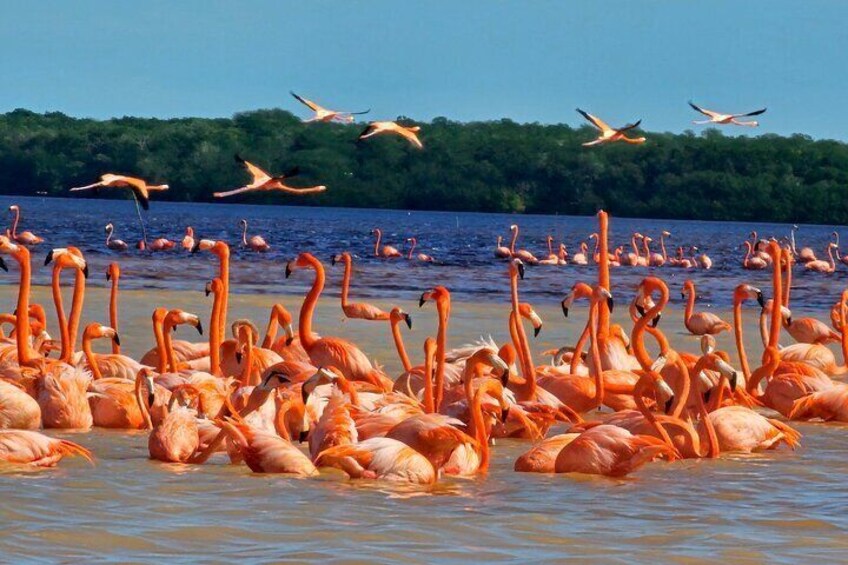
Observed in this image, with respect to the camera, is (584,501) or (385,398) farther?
(385,398)

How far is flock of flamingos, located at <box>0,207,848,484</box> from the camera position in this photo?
7.43 metres

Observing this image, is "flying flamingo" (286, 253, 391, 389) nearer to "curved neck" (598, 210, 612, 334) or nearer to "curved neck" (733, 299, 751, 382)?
"curved neck" (598, 210, 612, 334)

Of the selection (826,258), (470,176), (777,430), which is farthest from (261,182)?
(470,176)

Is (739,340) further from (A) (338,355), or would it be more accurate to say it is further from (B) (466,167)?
(B) (466,167)

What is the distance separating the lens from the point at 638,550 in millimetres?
5879

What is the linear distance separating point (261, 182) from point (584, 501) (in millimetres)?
5694

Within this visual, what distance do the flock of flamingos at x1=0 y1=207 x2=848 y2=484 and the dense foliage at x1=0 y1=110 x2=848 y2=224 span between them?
72.4 meters

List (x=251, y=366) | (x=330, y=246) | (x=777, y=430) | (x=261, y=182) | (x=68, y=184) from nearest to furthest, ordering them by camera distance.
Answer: (x=777, y=430), (x=251, y=366), (x=261, y=182), (x=330, y=246), (x=68, y=184)

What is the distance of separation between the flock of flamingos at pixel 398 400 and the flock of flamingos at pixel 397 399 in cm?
1

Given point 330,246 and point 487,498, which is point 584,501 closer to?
point 487,498

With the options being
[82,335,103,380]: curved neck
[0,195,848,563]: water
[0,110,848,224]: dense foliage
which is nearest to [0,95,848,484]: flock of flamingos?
[82,335,103,380]: curved neck

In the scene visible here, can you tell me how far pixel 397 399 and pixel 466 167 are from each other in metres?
86.3

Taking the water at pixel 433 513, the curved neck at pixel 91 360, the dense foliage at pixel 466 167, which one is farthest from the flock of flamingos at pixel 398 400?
the dense foliage at pixel 466 167

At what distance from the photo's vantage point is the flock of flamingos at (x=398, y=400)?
743cm
